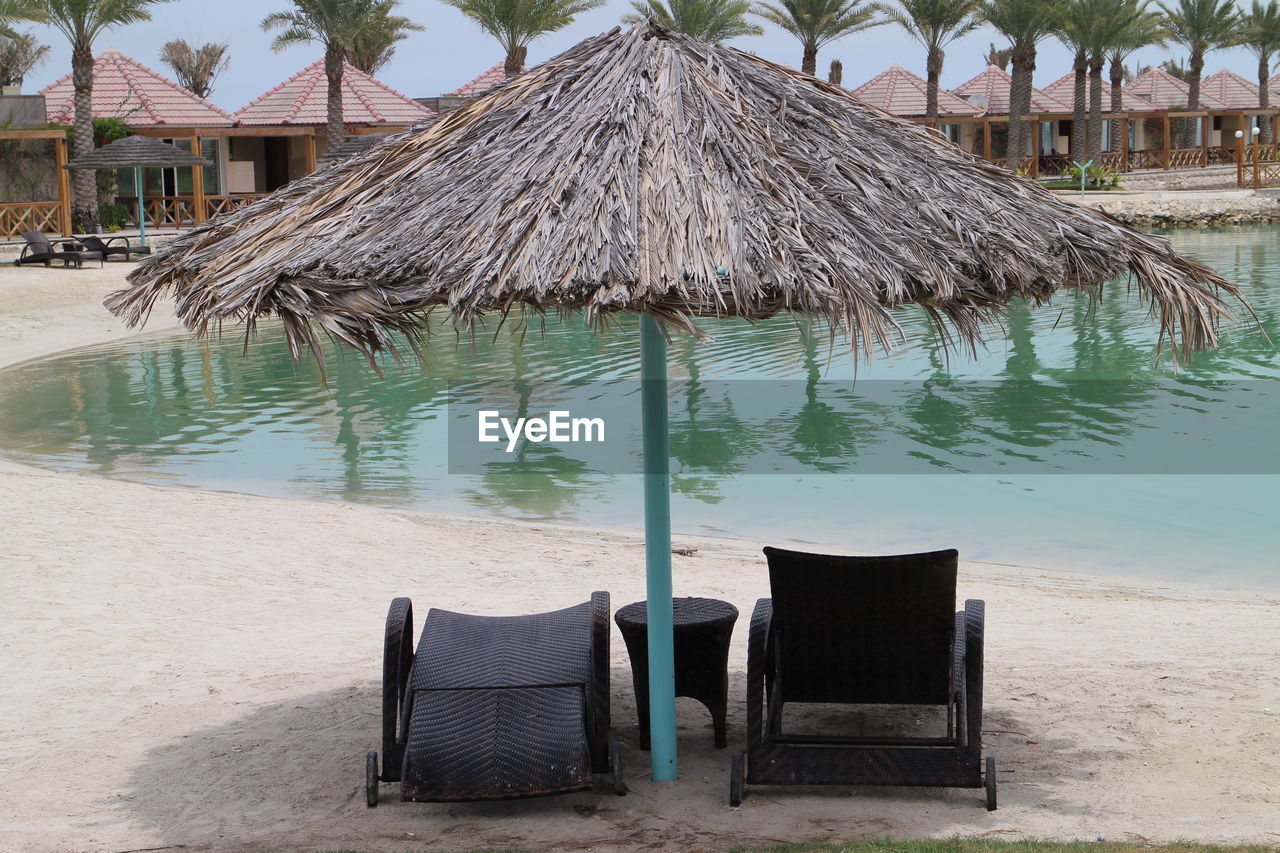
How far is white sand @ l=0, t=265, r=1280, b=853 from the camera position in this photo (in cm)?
395

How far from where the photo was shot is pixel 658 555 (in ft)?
13.7

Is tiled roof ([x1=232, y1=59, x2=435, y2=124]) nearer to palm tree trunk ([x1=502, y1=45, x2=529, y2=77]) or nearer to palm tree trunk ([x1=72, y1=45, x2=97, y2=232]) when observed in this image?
palm tree trunk ([x1=502, y1=45, x2=529, y2=77])

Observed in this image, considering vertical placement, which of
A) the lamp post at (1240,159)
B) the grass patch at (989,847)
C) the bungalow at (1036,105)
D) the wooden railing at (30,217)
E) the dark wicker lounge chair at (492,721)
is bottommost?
the grass patch at (989,847)

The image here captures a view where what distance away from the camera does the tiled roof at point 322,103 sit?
3462 centimetres

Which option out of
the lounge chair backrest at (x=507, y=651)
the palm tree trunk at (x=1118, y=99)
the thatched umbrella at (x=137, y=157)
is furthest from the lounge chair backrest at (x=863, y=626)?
the palm tree trunk at (x=1118, y=99)

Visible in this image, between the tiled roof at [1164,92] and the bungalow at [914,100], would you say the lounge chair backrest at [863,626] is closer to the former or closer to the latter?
the bungalow at [914,100]

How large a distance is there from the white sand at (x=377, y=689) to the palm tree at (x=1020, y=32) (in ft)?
118

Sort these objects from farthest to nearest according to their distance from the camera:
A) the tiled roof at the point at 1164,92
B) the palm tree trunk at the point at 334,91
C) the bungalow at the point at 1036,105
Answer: the tiled roof at the point at 1164,92, the bungalow at the point at 1036,105, the palm tree trunk at the point at 334,91

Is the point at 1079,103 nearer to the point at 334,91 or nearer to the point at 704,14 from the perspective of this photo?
the point at 704,14

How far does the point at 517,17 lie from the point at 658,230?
3157 cm

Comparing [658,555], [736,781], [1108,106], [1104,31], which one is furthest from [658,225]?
[1108,106]

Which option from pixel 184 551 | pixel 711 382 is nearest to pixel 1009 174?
pixel 184 551

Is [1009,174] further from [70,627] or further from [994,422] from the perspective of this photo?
[994,422]

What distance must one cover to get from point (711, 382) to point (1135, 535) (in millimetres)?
7098
